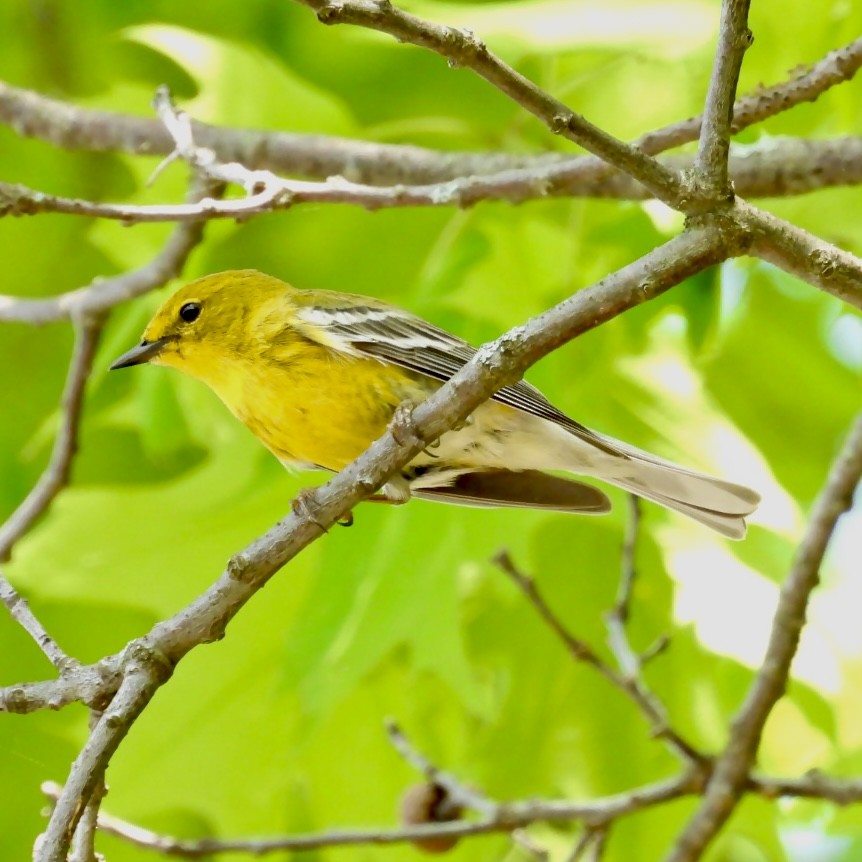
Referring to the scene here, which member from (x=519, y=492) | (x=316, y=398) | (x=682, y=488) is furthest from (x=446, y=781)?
(x=316, y=398)

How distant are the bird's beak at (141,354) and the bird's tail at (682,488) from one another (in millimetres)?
1284

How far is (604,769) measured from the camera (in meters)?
3.83

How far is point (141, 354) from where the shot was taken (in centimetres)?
342

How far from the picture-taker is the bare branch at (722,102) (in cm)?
190

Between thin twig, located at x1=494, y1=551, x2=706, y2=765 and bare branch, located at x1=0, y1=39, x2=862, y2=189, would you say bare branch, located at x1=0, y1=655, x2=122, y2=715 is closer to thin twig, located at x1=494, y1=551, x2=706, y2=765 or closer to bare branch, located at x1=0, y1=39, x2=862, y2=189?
thin twig, located at x1=494, y1=551, x2=706, y2=765

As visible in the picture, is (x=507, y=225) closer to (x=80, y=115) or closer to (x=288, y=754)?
(x=80, y=115)

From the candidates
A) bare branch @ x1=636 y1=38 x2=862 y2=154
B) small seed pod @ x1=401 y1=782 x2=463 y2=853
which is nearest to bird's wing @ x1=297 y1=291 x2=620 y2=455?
bare branch @ x1=636 y1=38 x2=862 y2=154

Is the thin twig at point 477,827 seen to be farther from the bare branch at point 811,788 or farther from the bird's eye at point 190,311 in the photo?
the bird's eye at point 190,311

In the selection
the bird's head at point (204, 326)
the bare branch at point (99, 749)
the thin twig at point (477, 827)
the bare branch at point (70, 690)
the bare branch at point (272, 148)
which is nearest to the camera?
the bare branch at point (99, 749)

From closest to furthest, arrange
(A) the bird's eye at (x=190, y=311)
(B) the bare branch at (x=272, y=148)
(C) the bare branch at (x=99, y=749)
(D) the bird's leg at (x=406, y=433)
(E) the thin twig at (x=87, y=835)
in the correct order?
1. (C) the bare branch at (x=99, y=749)
2. (E) the thin twig at (x=87, y=835)
3. (D) the bird's leg at (x=406, y=433)
4. (A) the bird's eye at (x=190, y=311)
5. (B) the bare branch at (x=272, y=148)

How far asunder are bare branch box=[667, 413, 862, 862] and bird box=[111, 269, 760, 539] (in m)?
0.27

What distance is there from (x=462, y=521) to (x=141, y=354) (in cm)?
103

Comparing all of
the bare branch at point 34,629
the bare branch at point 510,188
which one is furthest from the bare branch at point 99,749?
the bare branch at point 510,188

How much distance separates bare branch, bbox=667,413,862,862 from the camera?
3.29 metres
